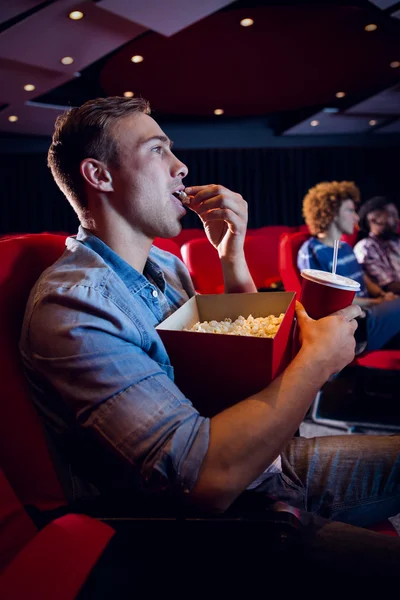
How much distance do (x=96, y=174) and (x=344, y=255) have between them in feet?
6.69

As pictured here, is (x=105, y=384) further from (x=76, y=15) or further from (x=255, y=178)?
(x=255, y=178)

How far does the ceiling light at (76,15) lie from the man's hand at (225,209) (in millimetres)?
3200

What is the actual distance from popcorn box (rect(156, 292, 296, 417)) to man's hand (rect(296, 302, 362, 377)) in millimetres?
40

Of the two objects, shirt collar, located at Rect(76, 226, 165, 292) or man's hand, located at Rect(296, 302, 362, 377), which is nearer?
man's hand, located at Rect(296, 302, 362, 377)

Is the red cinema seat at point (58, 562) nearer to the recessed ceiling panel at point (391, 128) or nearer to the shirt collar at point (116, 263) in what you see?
the shirt collar at point (116, 263)

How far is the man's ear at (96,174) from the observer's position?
3.18ft

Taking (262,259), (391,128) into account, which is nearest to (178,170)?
(262,259)

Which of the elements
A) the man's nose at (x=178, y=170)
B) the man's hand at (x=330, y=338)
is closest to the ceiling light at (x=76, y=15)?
the man's nose at (x=178, y=170)

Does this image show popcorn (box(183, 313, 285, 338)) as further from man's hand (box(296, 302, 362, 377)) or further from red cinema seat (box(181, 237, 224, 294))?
red cinema seat (box(181, 237, 224, 294))

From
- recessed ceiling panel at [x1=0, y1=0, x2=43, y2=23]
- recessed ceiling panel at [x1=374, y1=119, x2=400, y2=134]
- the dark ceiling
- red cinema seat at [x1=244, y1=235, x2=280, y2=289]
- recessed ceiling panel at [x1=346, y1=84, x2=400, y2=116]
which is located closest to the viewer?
red cinema seat at [x1=244, y1=235, x2=280, y2=289]

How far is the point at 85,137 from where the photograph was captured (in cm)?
98

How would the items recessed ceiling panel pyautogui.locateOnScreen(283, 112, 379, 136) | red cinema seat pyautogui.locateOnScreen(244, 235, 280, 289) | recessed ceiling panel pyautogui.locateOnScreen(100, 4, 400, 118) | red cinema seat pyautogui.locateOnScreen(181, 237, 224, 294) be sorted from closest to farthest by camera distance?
red cinema seat pyautogui.locateOnScreen(181, 237, 224, 294) → red cinema seat pyautogui.locateOnScreen(244, 235, 280, 289) → recessed ceiling panel pyautogui.locateOnScreen(100, 4, 400, 118) → recessed ceiling panel pyautogui.locateOnScreen(283, 112, 379, 136)

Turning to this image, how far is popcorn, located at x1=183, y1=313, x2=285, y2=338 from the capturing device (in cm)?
82

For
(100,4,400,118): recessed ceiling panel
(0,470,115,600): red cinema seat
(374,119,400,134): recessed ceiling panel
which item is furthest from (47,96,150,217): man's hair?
(374,119,400,134): recessed ceiling panel
